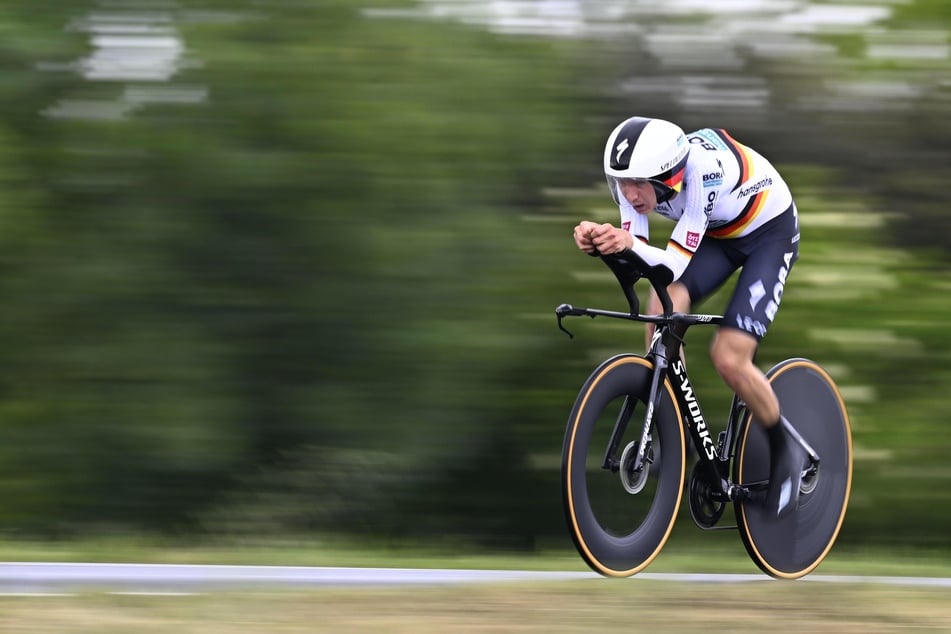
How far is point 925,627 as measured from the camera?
4977 mm

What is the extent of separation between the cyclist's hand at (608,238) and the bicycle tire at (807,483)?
47.9 inches

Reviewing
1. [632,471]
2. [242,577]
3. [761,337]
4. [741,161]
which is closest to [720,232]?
[741,161]

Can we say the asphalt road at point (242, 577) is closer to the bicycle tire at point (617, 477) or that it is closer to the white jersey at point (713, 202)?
the bicycle tire at point (617, 477)

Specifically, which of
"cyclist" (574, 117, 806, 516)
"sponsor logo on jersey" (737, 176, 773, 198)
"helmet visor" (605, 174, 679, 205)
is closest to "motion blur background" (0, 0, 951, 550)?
"cyclist" (574, 117, 806, 516)

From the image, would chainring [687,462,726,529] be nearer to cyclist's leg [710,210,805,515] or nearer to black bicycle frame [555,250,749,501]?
black bicycle frame [555,250,749,501]

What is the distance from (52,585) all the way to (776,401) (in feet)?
9.72

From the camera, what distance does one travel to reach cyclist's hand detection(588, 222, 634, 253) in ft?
16.8

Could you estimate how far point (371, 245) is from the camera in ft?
26.6

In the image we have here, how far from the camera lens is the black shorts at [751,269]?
5.66 metres

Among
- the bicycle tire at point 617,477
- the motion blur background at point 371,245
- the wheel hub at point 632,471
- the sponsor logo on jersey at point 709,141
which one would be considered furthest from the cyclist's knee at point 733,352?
the motion blur background at point 371,245

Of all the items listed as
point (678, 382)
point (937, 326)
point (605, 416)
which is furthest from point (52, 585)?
point (937, 326)

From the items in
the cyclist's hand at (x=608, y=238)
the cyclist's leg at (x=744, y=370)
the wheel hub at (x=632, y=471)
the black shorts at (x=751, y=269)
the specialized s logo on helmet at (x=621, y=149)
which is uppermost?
the specialized s logo on helmet at (x=621, y=149)

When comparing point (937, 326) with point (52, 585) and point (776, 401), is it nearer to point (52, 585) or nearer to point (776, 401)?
point (776, 401)

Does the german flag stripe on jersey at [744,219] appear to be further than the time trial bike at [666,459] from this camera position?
Yes
